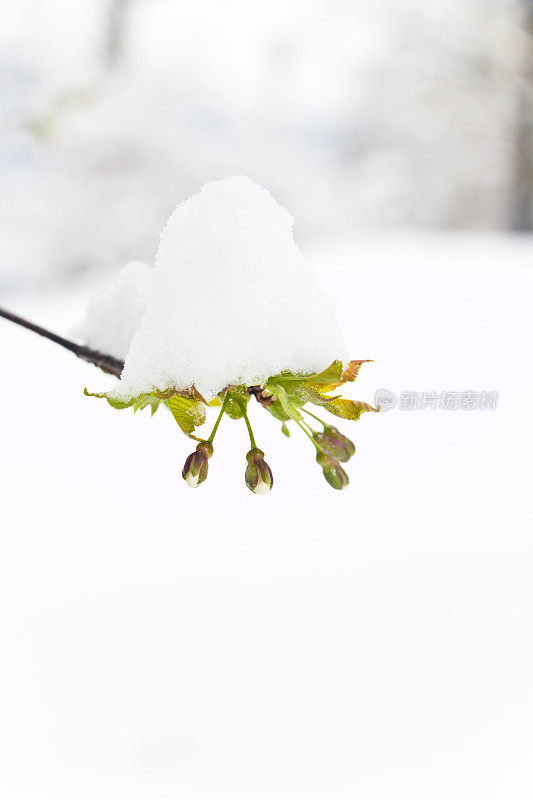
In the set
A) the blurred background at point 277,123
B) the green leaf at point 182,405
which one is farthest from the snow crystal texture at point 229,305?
the blurred background at point 277,123

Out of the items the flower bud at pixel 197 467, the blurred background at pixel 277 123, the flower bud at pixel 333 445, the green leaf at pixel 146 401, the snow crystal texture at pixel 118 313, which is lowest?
the flower bud at pixel 197 467

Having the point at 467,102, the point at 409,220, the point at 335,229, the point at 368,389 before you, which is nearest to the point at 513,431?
the point at 368,389

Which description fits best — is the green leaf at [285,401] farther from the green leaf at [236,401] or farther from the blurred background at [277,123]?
the blurred background at [277,123]

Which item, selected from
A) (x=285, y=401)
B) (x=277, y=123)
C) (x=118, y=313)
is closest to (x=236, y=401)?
(x=285, y=401)

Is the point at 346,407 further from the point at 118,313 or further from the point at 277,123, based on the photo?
the point at 277,123

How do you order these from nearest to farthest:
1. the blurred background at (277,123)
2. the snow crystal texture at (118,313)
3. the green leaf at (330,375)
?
the green leaf at (330,375)
the snow crystal texture at (118,313)
the blurred background at (277,123)

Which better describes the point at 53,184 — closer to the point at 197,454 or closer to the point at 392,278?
the point at 392,278

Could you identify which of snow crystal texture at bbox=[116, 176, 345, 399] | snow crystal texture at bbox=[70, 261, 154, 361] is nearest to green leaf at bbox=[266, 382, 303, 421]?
snow crystal texture at bbox=[116, 176, 345, 399]
